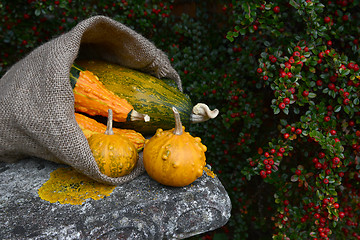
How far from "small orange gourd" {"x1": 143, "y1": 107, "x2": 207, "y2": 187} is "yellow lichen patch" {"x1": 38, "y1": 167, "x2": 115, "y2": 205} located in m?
0.19

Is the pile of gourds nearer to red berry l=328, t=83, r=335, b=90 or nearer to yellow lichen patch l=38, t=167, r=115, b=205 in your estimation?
yellow lichen patch l=38, t=167, r=115, b=205

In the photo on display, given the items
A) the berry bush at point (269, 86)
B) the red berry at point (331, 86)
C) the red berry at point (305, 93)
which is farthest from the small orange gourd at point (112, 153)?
the red berry at point (331, 86)

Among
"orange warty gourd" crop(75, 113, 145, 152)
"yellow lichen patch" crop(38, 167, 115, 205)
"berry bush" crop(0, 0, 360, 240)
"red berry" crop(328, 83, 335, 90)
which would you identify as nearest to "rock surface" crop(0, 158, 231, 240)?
"yellow lichen patch" crop(38, 167, 115, 205)

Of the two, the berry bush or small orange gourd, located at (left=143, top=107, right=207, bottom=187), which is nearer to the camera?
small orange gourd, located at (left=143, top=107, right=207, bottom=187)

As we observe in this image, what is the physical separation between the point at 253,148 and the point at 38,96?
1.50 m

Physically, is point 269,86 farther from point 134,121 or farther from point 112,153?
point 112,153

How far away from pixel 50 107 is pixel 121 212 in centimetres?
43

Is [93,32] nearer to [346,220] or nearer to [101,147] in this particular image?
[101,147]

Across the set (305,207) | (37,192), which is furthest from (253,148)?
(37,192)

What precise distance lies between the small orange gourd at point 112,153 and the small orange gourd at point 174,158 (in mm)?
72

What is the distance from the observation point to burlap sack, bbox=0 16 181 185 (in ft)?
3.29

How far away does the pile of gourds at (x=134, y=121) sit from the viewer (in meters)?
1.01

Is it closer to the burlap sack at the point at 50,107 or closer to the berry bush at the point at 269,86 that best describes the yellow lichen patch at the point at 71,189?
the burlap sack at the point at 50,107

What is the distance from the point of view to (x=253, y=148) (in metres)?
2.09
